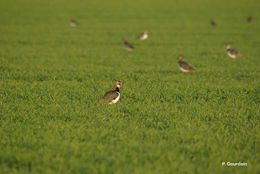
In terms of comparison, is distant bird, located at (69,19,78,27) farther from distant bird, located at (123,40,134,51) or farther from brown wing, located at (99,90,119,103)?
brown wing, located at (99,90,119,103)

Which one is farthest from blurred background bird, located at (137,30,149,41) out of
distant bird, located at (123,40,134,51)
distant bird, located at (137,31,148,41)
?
distant bird, located at (123,40,134,51)

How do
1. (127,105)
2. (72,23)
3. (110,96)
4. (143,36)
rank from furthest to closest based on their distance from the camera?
(72,23)
(143,36)
(127,105)
(110,96)

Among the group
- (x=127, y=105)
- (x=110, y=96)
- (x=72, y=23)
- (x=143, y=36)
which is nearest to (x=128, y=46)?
(x=143, y=36)

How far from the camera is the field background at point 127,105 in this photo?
32.0ft

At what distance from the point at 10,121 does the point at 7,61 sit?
9991 mm

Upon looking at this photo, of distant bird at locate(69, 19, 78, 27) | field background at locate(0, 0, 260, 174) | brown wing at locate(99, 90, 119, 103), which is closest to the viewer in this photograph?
field background at locate(0, 0, 260, 174)

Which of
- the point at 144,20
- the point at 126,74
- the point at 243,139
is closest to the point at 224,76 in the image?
the point at 126,74

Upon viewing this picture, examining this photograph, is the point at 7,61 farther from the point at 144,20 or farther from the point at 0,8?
the point at 0,8

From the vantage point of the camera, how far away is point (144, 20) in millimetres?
43438

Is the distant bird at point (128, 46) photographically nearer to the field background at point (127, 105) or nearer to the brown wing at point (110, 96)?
the field background at point (127, 105)

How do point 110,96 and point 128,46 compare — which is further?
point 128,46

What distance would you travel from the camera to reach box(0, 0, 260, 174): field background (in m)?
9.76

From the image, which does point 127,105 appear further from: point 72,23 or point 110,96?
point 72,23

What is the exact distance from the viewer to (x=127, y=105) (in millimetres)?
13977
